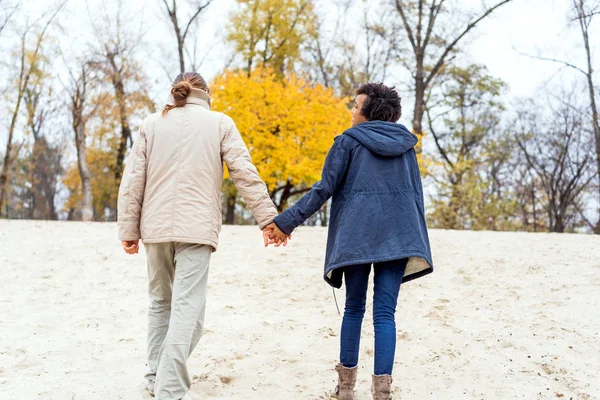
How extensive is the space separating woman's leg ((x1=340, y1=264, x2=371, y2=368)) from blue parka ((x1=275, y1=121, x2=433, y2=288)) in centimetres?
12

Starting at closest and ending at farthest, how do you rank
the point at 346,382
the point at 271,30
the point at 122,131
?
the point at 346,382, the point at 271,30, the point at 122,131

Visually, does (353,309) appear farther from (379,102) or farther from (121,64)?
(121,64)

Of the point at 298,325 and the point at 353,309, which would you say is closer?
the point at 353,309

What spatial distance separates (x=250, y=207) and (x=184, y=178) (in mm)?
403

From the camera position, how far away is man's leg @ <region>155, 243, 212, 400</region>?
2.86 meters

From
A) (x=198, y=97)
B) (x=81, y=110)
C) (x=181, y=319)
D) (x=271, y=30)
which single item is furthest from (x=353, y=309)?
(x=271, y=30)

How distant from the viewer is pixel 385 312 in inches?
116

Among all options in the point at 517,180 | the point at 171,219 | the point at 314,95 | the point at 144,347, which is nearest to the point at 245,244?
the point at 144,347

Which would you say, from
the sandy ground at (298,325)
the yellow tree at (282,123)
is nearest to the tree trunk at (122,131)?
the yellow tree at (282,123)

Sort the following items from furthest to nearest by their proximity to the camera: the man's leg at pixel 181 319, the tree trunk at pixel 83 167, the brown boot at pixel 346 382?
1. the tree trunk at pixel 83 167
2. the brown boot at pixel 346 382
3. the man's leg at pixel 181 319

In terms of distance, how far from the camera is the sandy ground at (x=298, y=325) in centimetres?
368

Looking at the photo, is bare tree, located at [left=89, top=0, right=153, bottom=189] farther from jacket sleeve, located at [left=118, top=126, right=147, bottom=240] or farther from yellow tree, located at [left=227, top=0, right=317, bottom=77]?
jacket sleeve, located at [left=118, top=126, right=147, bottom=240]

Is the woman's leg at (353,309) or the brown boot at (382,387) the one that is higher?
the woman's leg at (353,309)

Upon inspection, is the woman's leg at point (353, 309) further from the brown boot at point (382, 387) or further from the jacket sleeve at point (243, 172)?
the jacket sleeve at point (243, 172)
